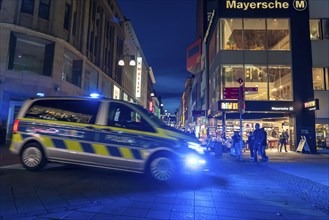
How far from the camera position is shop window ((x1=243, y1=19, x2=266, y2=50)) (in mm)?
21734

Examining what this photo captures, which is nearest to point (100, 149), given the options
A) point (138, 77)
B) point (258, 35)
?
point (258, 35)

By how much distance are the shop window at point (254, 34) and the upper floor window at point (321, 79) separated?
5133mm

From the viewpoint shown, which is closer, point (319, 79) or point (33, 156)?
point (33, 156)

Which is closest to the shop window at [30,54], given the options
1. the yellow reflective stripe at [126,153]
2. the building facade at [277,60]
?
the building facade at [277,60]

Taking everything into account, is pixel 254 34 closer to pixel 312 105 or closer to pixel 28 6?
pixel 312 105

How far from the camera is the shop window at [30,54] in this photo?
17.6 m

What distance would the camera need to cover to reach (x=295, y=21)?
70.5ft

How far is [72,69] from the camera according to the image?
23.3 metres

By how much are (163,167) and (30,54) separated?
17020mm

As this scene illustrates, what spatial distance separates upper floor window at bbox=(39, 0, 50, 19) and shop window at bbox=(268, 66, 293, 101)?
1878 cm

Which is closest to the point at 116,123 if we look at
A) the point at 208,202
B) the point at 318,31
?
the point at 208,202

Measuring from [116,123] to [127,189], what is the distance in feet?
5.51

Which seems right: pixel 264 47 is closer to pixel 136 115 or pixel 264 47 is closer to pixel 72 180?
pixel 136 115

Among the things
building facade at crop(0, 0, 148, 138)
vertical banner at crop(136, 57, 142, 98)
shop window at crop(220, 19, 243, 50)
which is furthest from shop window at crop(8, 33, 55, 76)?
vertical banner at crop(136, 57, 142, 98)
